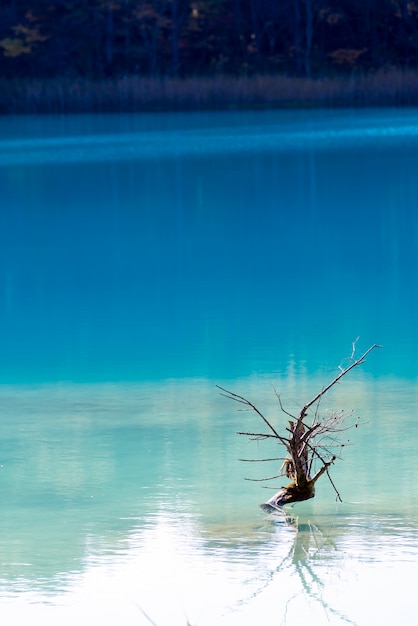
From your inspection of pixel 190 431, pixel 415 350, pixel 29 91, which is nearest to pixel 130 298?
pixel 415 350

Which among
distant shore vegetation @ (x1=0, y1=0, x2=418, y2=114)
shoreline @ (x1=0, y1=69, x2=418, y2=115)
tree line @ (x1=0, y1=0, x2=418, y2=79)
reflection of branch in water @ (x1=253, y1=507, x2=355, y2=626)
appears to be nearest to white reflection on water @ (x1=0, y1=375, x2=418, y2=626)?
reflection of branch in water @ (x1=253, y1=507, x2=355, y2=626)

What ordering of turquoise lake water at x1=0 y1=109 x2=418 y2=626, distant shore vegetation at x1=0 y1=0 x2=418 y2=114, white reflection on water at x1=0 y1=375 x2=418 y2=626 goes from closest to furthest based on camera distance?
white reflection on water at x1=0 y1=375 x2=418 y2=626 → turquoise lake water at x1=0 y1=109 x2=418 y2=626 → distant shore vegetation at x1=0 y1=0 x2=418 y2=114

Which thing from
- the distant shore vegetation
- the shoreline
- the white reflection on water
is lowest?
the shoreline

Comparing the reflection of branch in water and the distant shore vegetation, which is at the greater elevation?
the distant shore vegetation

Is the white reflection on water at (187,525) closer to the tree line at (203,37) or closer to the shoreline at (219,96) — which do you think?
the shoreline at (219,96)

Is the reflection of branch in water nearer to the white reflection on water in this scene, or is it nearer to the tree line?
the white reflection on water

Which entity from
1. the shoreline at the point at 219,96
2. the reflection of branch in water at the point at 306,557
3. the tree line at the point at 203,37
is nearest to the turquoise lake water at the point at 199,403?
the reflection of branch in water at the point at 306,557

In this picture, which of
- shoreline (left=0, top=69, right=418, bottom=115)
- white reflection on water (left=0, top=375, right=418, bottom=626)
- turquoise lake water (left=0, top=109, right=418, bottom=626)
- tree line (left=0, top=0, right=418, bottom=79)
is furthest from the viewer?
tree line (left=0, top=0, right=418, bottom=79)
